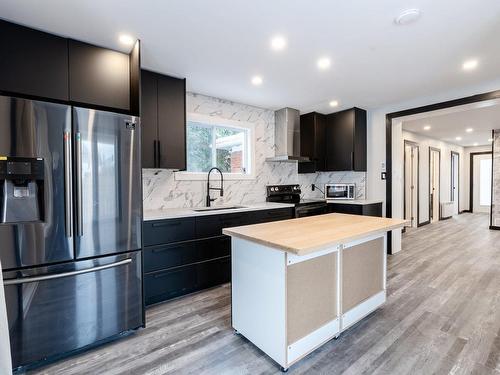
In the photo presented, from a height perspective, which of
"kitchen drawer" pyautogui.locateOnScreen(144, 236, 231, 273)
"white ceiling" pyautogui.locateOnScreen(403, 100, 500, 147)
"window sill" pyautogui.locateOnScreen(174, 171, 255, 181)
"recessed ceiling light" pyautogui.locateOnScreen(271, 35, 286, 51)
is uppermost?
"white ceiling" pyautogui.locateOnScreen(403, 100, 500, 147)

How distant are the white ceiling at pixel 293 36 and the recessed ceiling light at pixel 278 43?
2.1 inches

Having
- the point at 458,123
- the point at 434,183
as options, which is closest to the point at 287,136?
the point at 458,123

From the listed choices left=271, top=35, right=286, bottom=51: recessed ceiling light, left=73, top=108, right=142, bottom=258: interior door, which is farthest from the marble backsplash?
left=271, top=35, right=286, bottom=51: recessed ceiling light

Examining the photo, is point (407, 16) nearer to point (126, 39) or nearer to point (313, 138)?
point (126, 39)

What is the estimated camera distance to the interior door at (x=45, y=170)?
1708mm

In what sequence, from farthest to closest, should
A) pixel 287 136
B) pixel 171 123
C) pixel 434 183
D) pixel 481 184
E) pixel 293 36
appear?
pixel 481 184 < pixel 434 183 < pixel 287 136 < pixel 171 123 < pixel 293 36

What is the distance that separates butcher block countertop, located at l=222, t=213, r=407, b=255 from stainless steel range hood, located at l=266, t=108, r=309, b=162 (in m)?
1.92

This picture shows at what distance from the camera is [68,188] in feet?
6.14

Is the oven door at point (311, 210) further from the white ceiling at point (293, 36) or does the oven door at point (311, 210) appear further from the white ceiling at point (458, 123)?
the white ceiling at point (458, 123)

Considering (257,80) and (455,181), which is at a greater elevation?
(257,80)

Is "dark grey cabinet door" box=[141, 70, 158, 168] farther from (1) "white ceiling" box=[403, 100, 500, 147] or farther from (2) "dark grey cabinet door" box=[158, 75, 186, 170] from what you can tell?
(1) "white ceiling" box=[403, 100, 500, 147]

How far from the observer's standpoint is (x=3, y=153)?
1700 millimetres

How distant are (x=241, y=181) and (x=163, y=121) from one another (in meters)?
1.55

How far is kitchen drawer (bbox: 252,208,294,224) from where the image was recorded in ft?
11.2
